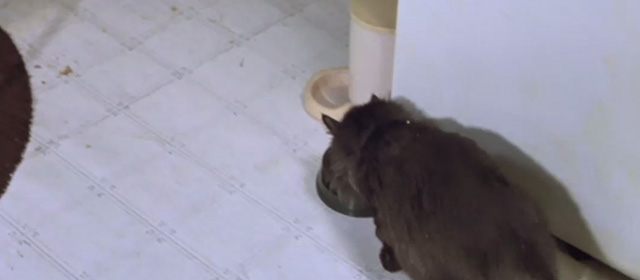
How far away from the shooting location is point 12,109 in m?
1.64

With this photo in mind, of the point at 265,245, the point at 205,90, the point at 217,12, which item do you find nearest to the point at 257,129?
the point at 205,90

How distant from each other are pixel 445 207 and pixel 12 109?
0.97 meters

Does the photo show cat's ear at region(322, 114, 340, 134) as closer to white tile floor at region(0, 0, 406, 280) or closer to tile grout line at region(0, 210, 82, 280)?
white tile floor at region(0, 0, 406, 280)

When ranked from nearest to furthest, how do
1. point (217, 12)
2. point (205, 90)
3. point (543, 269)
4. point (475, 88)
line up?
point (543, 269)
point (475, 88)
point (205, 90)
point (217, 12)

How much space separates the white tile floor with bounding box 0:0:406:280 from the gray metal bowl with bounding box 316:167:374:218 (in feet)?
0.06

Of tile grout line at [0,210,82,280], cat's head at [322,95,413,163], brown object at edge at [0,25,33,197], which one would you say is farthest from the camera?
brown object at edge at [0,25,33,197]

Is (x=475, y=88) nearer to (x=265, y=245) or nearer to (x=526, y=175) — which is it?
(x=526, y=175)

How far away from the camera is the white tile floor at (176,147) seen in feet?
4.57

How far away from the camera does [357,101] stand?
1596 mm

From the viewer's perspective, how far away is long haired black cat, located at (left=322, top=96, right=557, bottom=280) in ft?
3.69

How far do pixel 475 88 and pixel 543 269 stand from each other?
303 millimetres

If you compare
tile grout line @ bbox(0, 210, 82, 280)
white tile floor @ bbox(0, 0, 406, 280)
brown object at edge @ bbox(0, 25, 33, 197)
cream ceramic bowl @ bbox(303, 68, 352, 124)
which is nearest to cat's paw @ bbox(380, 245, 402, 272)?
white tile floor @ bbox(0, 0, 406, 280)

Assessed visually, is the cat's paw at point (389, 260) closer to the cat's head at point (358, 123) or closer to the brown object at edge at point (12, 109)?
the cat's head at point (358, 123)

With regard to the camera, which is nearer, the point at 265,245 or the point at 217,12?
the point at 265,245
